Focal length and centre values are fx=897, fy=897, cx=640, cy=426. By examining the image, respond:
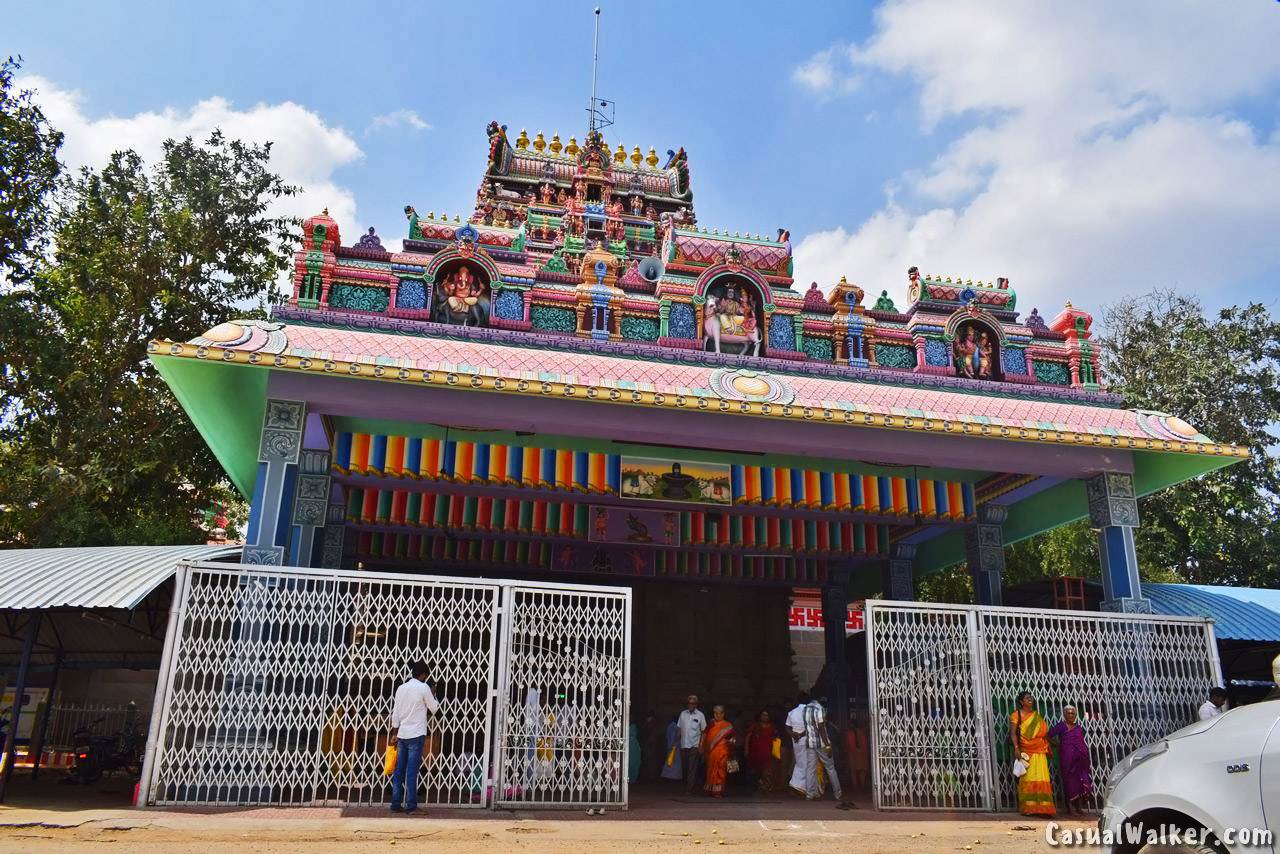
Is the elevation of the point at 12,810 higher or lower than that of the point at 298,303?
lower

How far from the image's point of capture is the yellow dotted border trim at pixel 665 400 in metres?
9.55

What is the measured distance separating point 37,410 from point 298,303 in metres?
9.62

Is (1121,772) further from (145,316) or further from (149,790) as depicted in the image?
(145,316)

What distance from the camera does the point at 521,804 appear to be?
8539 mm

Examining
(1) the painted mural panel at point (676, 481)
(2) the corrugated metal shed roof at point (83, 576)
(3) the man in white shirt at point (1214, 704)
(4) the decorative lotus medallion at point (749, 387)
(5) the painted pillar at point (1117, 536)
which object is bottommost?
(3) the man in white shirt at point (1214, 704)

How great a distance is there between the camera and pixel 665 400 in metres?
10.3

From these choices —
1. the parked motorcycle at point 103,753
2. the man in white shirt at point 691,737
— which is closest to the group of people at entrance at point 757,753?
the man in white shirt at point 691,737

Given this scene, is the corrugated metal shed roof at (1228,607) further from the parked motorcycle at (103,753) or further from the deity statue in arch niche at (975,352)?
the parked motorcycle at (103,753)

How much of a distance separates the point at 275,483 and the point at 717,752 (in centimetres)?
671

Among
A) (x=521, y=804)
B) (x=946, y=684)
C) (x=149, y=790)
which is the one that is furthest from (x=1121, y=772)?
(x=149, y=790)

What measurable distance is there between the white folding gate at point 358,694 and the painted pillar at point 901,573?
27.8ft

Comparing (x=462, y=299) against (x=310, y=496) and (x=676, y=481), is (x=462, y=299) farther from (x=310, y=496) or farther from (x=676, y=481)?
(x=676, y=481)

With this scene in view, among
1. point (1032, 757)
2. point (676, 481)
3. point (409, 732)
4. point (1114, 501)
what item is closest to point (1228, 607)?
point (1114, 501)

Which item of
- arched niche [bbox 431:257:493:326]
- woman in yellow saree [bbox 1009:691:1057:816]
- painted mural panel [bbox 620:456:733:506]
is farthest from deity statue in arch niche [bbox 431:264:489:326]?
woman in yellow saree [bbox 1009:691:1057:816]
